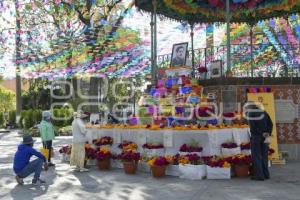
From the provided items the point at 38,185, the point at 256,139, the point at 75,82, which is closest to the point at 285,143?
the point at 256,139

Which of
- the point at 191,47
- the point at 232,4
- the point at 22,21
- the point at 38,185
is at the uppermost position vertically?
the point at 22,21

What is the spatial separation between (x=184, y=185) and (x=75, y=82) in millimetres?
37325

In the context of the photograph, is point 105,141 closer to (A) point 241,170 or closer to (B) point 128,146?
(B) point 128,146

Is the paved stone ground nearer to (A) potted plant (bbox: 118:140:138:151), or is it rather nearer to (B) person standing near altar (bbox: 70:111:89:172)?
(B) person standing near altar (bbox: 70:111:89:172)

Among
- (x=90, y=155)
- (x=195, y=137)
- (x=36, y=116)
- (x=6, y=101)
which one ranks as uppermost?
(x=6, y=101)

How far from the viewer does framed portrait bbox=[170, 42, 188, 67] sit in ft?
58.7

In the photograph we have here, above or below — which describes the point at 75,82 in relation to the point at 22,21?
below

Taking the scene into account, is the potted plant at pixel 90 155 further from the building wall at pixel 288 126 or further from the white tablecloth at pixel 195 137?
the building wall at pixel 288 126

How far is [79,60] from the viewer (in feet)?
85.3

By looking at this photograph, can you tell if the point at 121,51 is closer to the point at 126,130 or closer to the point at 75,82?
the point at 126,130

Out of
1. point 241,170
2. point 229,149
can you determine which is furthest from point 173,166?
point 241,170

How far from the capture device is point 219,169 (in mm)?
11812

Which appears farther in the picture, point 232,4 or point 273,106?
point 232,4

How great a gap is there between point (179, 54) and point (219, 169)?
7101 millimetres
